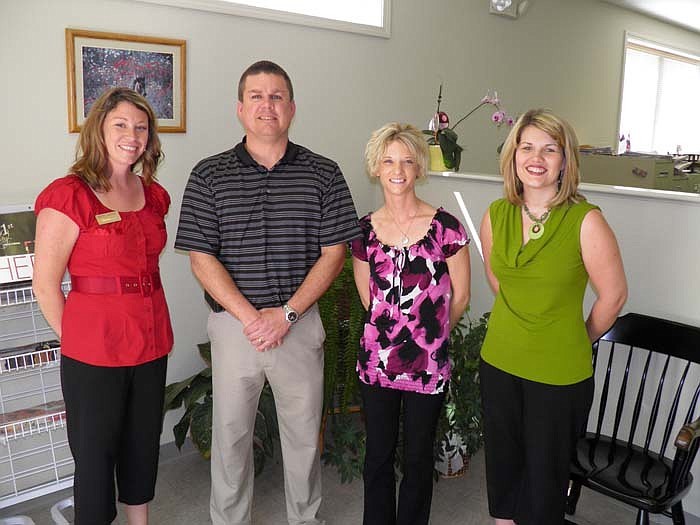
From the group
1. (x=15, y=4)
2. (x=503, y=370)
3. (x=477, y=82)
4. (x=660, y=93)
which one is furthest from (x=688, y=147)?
(x=15, y=4)

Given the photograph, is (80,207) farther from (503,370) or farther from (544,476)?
(544,476)

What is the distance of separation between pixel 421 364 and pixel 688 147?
24.1 ft

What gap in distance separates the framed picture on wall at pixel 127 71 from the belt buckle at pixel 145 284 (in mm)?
937

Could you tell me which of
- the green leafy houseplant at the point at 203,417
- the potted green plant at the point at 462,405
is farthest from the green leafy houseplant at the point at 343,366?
the potted green plant at the point at 462,405

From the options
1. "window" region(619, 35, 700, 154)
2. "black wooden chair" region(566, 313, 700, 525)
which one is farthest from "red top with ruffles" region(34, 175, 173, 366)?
"window" region(619, 35, 700, 154)

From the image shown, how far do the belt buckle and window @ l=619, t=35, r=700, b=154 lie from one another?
5.35 meters

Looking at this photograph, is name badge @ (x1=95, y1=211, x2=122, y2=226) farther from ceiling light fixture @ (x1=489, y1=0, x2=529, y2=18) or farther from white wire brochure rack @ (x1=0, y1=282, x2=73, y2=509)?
ceiling light fixture @ (x1=489, y1=0, x2=529, y2=18)

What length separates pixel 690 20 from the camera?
627 centimetres

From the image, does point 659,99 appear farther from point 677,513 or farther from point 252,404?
point 252,404

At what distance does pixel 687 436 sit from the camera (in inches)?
70.3

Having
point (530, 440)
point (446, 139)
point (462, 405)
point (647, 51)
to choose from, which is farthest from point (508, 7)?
point (530, 440)

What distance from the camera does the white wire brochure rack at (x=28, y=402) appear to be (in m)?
2.17

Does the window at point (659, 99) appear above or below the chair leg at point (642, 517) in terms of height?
above

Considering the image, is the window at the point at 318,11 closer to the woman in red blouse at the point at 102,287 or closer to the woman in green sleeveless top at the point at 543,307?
the woman in red blouse at the point at 102,287
